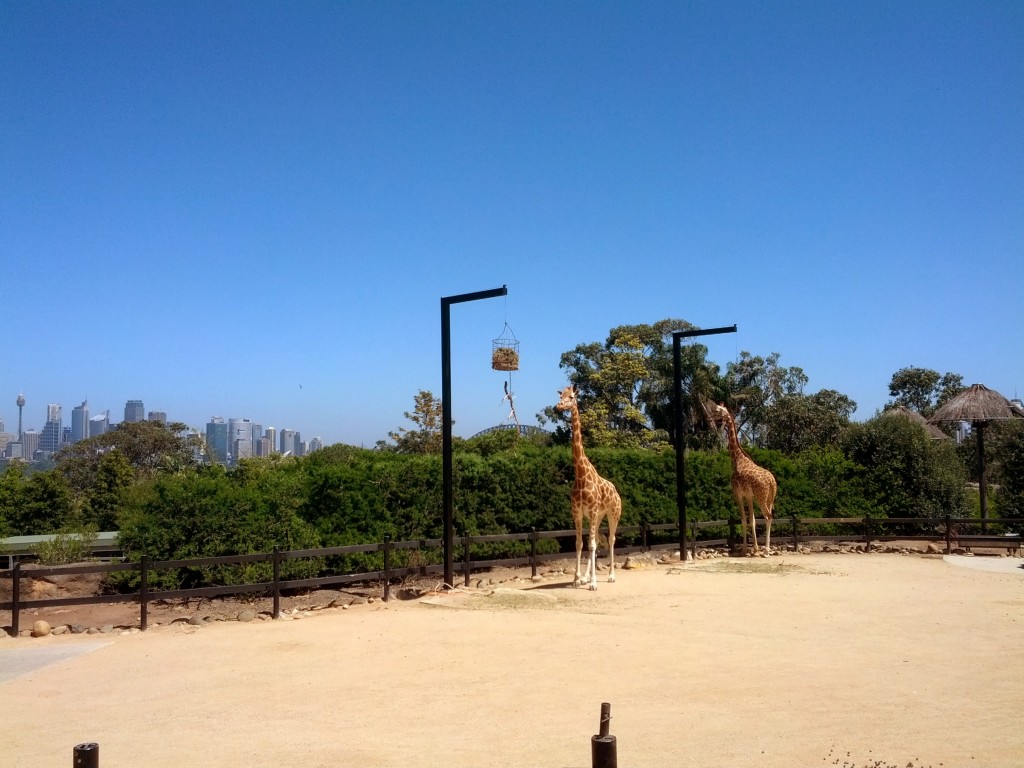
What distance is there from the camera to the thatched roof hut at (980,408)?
23.4 metres

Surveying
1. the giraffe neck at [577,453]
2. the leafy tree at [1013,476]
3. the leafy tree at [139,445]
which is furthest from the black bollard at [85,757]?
the leafy tree at [139,445]

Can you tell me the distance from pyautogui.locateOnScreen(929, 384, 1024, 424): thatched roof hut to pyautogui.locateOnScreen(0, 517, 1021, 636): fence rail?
10.7 ft

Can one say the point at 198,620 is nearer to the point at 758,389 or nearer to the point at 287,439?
the point at 758,389

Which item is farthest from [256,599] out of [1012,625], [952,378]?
[952,378]

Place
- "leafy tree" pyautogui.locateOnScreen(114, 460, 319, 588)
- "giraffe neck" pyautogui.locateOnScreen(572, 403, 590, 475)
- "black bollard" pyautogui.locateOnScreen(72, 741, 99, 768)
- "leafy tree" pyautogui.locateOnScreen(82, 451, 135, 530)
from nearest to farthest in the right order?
"black bollard" pyautogui.locateOnScreen(72, 741, 99, 768)
"leafy tree" pyautogui.locateOnScreen(114, 460, 319, 588)
"giraffe neck" pyautogui.locateOnScreen(572, 403, 590, 475)
"leafy tree" pyautogui.locateOnScreen(82, 451, 135, 530)

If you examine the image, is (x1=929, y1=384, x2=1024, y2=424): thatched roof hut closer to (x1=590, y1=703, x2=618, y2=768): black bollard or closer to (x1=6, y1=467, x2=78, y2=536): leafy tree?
(x1=590, y1=703, x2=618, y2=768): black bollard

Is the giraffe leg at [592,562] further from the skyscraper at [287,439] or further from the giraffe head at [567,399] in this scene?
the skyscraper at [287,439]

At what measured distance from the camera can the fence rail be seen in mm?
11055

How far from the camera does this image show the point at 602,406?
1353 inches

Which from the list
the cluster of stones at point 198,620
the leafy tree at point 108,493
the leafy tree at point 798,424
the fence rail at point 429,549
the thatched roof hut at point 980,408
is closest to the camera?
the cluster of stones at point 198,620

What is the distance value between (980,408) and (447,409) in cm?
1829

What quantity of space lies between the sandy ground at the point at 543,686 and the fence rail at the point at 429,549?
66 centimetres

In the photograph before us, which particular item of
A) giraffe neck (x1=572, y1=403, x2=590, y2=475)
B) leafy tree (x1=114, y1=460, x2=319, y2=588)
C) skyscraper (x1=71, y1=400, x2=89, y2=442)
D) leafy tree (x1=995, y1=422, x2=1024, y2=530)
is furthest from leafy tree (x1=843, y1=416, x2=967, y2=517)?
skyscraper (x1=71, y1=400, x2=89, y2=442)

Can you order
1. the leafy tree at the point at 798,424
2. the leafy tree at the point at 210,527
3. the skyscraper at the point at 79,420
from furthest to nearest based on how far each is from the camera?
the skyscraper at the point at 79,420
the leafy tree at the point at 798,424
the leafy tree at the point at 210,527
